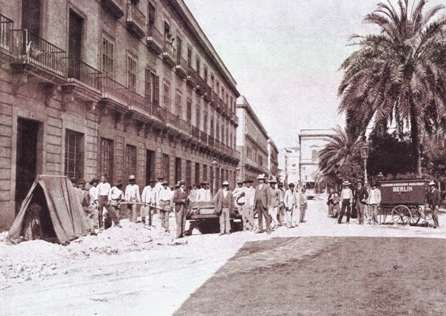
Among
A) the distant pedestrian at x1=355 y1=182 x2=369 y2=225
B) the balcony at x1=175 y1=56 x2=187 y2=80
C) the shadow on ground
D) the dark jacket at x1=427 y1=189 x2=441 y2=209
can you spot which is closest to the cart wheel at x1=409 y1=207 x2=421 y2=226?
the dark jacket at x1=427 y1=189 x2=441 y2=209

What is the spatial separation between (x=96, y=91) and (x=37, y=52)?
2900 mm

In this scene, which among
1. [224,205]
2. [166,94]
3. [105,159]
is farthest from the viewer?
[166,94]

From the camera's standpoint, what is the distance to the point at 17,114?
493 inches

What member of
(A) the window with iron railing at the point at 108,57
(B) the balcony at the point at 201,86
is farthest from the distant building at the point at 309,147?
(A) the window with iron railing at the point at 108,57

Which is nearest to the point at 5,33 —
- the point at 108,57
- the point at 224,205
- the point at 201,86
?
the point at 108,57

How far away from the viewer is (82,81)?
1562 centimetres

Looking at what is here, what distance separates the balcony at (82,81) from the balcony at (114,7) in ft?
8.85

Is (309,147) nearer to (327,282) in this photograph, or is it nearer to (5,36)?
(5,36)

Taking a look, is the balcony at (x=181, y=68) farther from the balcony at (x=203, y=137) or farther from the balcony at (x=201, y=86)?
the balcony at (x=203, y=137)

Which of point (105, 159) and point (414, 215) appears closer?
point (414, 215)

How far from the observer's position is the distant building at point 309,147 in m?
94.1

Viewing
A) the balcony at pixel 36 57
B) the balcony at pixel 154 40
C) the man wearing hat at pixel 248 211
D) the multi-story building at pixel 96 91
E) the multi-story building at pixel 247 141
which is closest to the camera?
the balcony at pixel 36 57

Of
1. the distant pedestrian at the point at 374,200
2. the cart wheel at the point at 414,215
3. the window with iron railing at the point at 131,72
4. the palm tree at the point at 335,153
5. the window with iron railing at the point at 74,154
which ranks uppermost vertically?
the window with iron railing at the point at 131,72

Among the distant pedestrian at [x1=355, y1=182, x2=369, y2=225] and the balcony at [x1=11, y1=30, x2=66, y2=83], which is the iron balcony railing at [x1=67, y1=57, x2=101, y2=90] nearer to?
the balcony at [x1=11, y1=30, x2=66, y2=83]
